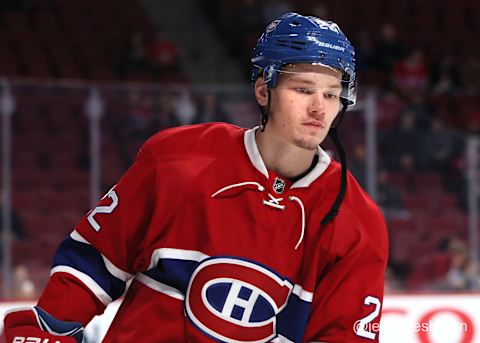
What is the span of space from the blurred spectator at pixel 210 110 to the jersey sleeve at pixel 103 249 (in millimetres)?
3846

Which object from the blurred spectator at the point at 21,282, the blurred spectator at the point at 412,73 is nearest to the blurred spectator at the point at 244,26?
the blurred spectator at the point at 412,73

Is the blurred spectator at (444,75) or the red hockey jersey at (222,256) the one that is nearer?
the red hockey jersey at (222,256)

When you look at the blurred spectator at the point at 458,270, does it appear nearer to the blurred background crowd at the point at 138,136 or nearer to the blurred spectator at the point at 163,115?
the blurred background crowd at the point at 138,136

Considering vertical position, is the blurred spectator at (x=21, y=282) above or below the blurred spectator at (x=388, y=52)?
below

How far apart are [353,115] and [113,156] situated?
132 centimetres

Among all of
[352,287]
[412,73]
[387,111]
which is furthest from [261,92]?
[412,73]

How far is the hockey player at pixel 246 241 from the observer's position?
207 centimetres

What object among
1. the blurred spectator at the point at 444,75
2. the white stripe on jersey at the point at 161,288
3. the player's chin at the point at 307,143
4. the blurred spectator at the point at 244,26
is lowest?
the white stripe on jersey at the point at 161,288

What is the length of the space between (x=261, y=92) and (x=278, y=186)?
0.18 m

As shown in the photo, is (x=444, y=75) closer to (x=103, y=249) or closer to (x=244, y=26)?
(x=244, y=26)

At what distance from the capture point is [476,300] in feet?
13.9

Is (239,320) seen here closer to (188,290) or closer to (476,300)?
(188,290)

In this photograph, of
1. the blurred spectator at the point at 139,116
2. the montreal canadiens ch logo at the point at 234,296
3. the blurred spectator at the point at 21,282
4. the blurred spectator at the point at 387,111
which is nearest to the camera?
the montreal canadiens ch logo at the point at 234,296

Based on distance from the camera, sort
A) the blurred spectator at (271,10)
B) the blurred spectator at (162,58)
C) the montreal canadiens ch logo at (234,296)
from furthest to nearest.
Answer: the blurred spectator at (271,10)
the blurred spectator at (162,58)
the montreal canadiens ch logo at (234,296)
